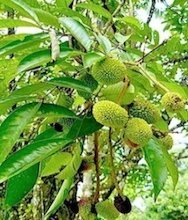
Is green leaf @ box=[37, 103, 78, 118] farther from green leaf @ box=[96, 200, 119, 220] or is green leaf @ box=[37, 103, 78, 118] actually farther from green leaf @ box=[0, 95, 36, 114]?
green leaf @ box=[96, 200, 119, 220]

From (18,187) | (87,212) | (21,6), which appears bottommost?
(87,212)

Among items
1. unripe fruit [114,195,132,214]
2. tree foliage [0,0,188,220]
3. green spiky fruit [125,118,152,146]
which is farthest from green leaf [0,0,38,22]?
unripe fruit [114,195,132,214]

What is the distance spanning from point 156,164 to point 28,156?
213 mm

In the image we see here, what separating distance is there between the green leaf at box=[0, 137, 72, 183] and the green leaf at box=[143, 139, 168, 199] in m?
0.14

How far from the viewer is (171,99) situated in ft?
2.57

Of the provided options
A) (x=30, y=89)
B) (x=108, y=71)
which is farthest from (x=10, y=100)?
(x=108, y=71)

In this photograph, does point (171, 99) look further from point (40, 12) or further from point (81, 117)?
point (40, 12)

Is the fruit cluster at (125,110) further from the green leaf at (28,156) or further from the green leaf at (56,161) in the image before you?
the green leaf at (56,161)

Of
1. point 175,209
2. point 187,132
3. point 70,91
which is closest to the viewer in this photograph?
point 70,91

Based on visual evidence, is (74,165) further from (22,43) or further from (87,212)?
(22,43)

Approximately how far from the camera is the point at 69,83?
0.76 m

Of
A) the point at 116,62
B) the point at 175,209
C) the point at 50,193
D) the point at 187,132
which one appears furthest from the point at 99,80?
the point at 175,209

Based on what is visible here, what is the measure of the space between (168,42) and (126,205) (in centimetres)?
63

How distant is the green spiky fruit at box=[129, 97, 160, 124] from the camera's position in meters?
0.78
